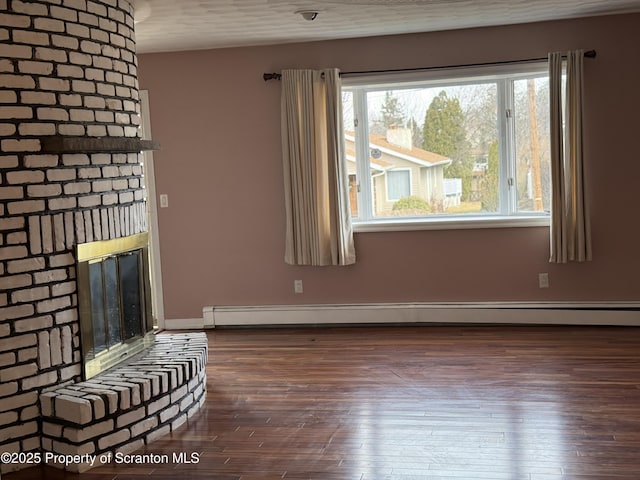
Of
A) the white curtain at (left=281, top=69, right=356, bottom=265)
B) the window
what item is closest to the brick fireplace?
the white curtain at (left=281, top=69, right=356, bottom=265)

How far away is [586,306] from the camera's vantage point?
578 cm

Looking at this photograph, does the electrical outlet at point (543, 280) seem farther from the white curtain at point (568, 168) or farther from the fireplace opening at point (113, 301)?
the fireplace opening at point (113, 301)

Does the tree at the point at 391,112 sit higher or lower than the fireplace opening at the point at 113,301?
higher

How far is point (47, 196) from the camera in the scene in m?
3.57

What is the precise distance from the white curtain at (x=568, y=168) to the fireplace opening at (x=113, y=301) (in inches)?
119

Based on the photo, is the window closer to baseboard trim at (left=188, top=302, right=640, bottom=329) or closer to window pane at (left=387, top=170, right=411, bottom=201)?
window pane at (left=387, top=170, right=411, bottom=201)

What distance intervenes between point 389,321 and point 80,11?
339 centimetres

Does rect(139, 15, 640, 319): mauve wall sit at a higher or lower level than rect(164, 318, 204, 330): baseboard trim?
higher

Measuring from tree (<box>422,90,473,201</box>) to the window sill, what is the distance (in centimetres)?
23

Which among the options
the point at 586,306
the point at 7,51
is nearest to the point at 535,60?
the point at 586,306

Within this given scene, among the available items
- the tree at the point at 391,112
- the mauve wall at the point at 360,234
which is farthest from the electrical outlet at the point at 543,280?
the tree at the point at 391,112

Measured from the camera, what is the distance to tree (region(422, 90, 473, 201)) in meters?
6.00

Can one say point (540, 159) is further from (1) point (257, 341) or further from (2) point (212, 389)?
(2) point (212, 389)

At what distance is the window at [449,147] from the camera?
19.1 ft
